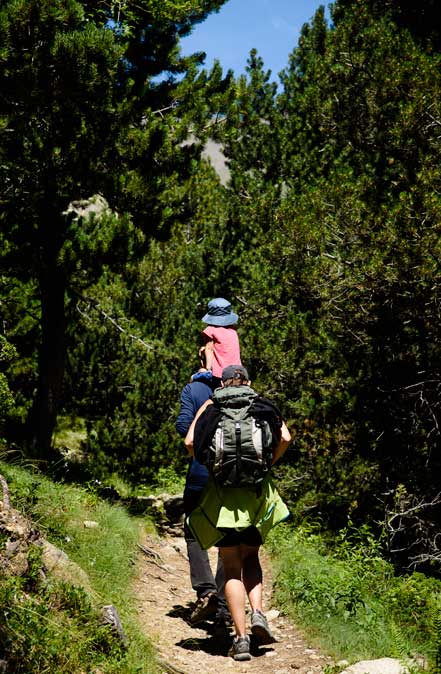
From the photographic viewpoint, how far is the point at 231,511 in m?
4.55

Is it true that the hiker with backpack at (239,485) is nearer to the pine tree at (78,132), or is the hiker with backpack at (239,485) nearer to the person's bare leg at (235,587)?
the person's bare leg at (235,587)

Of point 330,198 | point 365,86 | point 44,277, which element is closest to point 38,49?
point 44,277

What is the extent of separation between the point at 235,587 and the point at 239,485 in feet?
2.09

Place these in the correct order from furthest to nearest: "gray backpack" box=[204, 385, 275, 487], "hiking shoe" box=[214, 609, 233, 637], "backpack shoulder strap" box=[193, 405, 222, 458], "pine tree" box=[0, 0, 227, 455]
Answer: "pine tree" box=[0, 0, 227, 455] < "hiking shoe" box=[214, 609, 233, 637] < "backpack shoulder strap" box=[193, 405, 222, 458] < "gray backpack" box=[204, 385, 275, 487]

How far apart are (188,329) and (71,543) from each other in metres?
6.50

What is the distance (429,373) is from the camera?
9.95 m

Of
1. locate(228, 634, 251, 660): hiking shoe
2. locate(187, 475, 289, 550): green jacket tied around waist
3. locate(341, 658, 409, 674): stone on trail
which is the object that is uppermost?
locate(187, 475, 289, 550): green jacket tied around waist

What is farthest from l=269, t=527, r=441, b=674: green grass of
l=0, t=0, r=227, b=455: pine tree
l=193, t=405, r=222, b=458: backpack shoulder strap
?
l=0, t=0, r=227, b=455: pine tree

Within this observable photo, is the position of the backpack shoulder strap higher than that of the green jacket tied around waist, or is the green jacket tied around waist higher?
the backpack shoulder strap

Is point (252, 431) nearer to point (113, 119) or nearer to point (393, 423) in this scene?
point (113, 119)

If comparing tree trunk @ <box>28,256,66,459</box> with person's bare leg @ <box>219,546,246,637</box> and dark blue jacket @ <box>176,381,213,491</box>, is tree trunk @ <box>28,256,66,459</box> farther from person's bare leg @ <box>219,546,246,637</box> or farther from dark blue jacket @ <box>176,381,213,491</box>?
person's bare leg @ <box>219,546,246,637</box>

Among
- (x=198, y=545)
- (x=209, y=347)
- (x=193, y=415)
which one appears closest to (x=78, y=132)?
(x=209, y=347)

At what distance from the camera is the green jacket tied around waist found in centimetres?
454

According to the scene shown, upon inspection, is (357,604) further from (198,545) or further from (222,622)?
(198,545)
